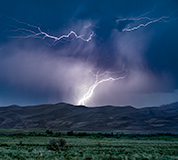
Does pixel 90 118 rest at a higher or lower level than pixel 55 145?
higher

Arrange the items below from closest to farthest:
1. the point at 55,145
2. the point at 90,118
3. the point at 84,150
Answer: the point at 84,150
the point at 55,145
the point at 90,118

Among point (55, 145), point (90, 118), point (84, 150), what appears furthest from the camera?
point (90, 118)

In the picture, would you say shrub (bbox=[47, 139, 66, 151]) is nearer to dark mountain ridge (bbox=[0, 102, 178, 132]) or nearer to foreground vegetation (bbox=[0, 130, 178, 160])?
foreground vegetation (bbox=[0, 130, 178, 160])

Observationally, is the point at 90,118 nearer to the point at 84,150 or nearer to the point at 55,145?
the point at 55,145

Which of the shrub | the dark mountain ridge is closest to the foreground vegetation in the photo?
the shrub

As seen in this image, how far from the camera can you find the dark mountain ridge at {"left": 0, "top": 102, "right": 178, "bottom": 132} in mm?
126319

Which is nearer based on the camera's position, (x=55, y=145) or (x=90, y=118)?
(x=55, y=145)

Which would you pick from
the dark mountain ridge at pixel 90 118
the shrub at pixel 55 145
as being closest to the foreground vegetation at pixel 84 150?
the shrub at pixel 55 145

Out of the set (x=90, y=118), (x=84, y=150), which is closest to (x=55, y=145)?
(x=84, y=150)

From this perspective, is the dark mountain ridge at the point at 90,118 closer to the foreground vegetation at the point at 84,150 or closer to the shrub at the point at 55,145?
the foreground vegetation at the point at 84,150

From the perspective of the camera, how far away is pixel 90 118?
489ft

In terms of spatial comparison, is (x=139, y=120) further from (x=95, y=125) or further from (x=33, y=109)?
(x=33, y=109)

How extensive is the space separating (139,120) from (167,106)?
4928 cm

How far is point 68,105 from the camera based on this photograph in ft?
611
